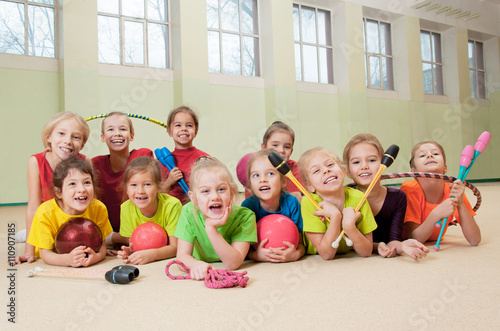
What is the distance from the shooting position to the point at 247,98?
830 centimetres

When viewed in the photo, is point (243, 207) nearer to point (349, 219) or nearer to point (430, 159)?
point (349, 219)

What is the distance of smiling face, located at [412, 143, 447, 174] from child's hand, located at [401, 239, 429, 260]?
0.60 meters

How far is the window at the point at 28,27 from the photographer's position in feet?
21.1

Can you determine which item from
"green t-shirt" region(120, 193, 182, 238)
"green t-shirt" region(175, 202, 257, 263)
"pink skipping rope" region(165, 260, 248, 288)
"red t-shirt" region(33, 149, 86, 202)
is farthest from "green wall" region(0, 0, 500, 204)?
"pink skipping rope" region(165, 260, 248, 288)

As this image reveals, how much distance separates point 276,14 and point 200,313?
25.4 feet

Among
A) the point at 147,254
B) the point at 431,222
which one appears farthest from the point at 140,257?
the point at 431,222

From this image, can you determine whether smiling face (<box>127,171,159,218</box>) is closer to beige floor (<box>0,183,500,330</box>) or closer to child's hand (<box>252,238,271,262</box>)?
beige floor (<box>0,183,500,330</box>)

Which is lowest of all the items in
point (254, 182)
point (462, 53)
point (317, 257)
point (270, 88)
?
point (317, 257)

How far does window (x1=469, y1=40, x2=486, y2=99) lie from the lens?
1153cm

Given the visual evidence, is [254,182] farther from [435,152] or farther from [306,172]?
[435,152]

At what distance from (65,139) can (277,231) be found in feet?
4.97

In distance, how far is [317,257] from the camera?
2379 millimetres

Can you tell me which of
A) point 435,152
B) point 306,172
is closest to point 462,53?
point 435,152

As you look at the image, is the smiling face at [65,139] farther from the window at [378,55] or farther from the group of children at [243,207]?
the window at [378,55]
